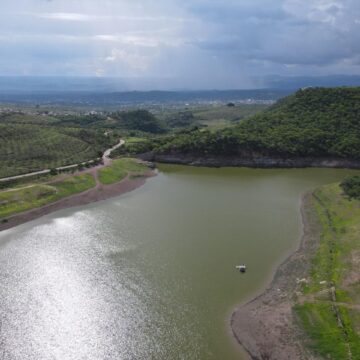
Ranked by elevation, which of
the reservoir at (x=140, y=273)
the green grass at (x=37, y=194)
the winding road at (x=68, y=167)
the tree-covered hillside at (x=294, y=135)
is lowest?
the reservoir at (x=140, y=273)

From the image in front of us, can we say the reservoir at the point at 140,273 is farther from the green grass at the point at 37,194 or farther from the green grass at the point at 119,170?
the green grass at the point at 119,170

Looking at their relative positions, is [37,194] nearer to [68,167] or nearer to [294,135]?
[68,167]

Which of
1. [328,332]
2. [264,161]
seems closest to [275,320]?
[328,332]

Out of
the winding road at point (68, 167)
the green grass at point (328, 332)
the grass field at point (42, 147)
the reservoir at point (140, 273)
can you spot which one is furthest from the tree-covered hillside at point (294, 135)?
the green grass at point (328, 332)

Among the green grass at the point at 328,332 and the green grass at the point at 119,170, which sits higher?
the green grass at the point at 119,170

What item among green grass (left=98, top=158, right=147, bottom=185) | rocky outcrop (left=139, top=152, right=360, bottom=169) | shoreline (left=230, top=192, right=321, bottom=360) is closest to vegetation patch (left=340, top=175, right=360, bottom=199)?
shoreline (left=230, top=192, right=321, bottom=360)

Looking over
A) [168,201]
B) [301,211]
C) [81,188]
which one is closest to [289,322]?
[301,211]

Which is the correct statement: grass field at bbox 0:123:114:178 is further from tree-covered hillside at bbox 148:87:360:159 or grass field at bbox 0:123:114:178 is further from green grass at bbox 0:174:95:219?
tree-covered hillside at bbox 148:87:360:159
